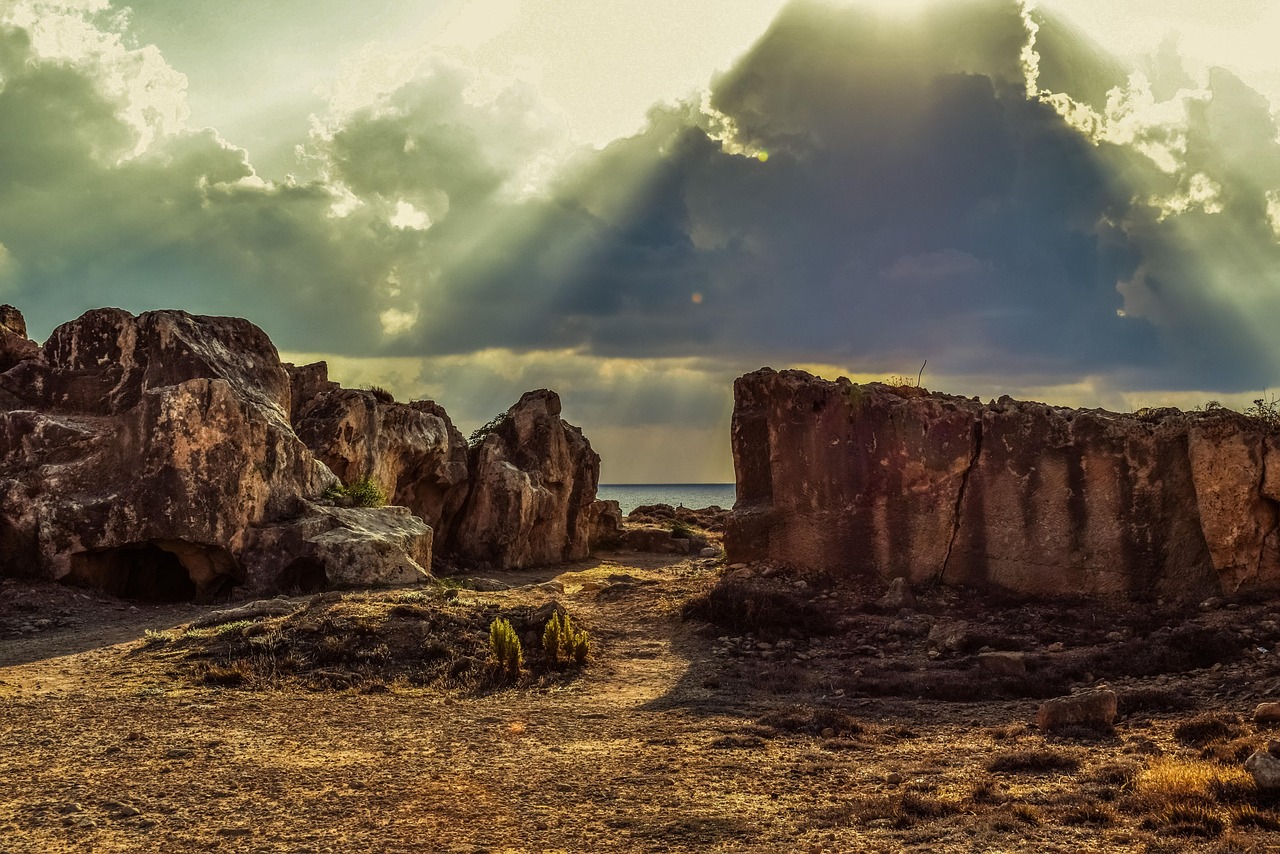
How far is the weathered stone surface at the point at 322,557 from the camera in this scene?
1947cm

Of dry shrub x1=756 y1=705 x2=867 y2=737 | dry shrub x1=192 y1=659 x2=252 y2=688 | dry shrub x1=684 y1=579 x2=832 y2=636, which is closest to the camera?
dry shrub x1=756 y1=705 x2=867 y2=737

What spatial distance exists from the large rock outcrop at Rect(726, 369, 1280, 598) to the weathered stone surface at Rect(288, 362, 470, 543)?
11.0m

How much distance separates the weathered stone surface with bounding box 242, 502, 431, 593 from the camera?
19469 millimetres

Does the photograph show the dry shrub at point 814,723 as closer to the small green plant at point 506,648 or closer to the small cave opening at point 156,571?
the small green plant at point 506,648

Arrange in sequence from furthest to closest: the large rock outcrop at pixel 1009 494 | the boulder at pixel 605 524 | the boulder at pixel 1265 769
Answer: the boulder at pixel 605 524
the large rock outcrop at pixel 1009 494
the boulder at pixel 1265 769

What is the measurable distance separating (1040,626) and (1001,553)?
93.4 inches

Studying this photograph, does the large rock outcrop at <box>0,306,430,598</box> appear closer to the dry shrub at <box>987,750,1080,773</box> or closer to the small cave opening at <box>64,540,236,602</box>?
the small cave opening at <box>64,540,236,602</box>

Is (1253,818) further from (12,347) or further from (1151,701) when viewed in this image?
(12,347)

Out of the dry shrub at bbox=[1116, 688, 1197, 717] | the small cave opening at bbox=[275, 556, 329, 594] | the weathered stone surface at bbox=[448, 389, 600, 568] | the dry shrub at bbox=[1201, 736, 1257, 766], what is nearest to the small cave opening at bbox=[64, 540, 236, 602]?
the small cave opening at bbox=[275, 556, 329, 594]

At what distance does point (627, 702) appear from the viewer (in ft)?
39.8

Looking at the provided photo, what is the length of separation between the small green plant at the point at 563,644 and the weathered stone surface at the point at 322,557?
638 centimetres

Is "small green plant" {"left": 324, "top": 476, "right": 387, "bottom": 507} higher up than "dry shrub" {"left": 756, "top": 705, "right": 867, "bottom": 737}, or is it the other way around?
"small green plant" {"left": 324, "top": 476, "right": 387, "bottom": 507}

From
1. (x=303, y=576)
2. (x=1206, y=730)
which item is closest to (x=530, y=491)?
(x=303, y=576)

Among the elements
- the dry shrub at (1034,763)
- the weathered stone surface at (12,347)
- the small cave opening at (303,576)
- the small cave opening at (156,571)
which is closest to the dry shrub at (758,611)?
the dry shrub at (1034,763)
